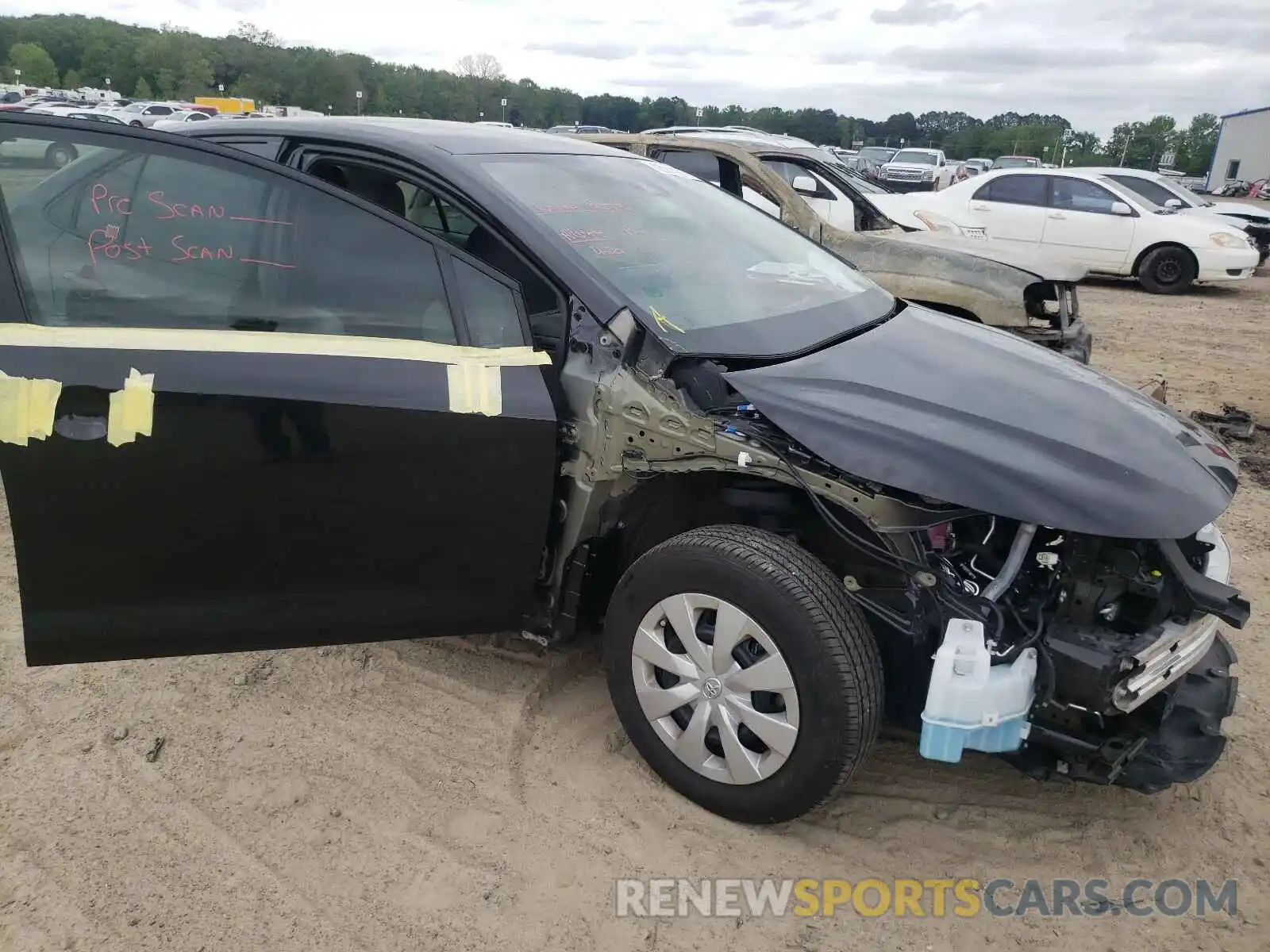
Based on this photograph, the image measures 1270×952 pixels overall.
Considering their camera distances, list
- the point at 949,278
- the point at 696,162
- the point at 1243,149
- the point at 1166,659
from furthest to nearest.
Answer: the point at 1243,149 → the point at 696,162 → the point at 949,278 → the point at 1166,659

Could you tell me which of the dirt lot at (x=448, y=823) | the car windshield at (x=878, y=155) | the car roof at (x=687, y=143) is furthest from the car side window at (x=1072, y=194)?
the car windshield at (x=878, y=155)

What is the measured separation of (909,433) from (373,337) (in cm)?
146

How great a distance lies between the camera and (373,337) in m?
2.57

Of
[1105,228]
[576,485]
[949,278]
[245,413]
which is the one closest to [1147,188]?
[1105,228]

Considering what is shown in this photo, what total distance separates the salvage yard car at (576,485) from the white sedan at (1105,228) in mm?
10164

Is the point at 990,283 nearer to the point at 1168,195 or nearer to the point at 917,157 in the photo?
the point at 1168,195

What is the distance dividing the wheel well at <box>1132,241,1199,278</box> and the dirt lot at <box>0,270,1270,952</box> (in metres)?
10.3

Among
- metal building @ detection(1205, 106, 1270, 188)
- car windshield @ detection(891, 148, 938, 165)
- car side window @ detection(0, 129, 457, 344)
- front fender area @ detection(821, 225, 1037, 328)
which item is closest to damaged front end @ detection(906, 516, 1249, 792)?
car side window @ detection(0, 129, 457, 344)

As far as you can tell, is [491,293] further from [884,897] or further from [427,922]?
[884,897]

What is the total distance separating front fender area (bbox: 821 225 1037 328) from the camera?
5820mm

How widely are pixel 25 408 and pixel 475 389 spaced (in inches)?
42.3

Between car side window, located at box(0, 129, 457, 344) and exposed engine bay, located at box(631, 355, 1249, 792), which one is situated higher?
car side window, located at box(0, 129, 457, 344)

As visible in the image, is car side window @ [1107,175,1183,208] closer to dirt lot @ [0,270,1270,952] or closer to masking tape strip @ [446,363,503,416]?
dirt lot @ [0,270,1270,952]

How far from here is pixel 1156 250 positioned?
12.0 metres
